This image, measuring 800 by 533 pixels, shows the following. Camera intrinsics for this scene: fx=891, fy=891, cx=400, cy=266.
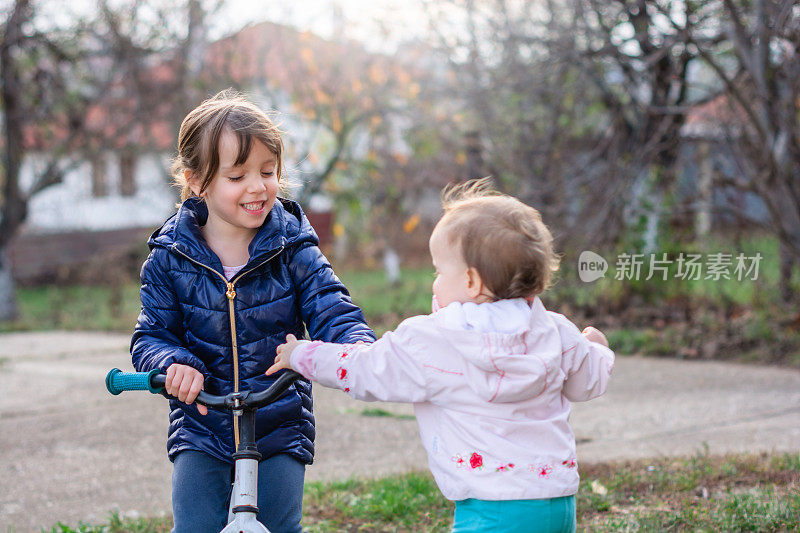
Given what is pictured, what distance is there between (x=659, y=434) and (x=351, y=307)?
2650 millimetres

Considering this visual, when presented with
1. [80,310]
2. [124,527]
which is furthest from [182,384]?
[80,310]

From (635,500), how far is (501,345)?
5.85ft

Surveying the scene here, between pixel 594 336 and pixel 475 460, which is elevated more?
pixel 594 336

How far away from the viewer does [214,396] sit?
212cm

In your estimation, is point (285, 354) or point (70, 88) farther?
point (70, 88)

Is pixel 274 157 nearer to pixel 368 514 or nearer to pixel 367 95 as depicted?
pixel 368 514

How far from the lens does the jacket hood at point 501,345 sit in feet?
6.46

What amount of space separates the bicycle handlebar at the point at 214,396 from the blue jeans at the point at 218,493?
1.21ft

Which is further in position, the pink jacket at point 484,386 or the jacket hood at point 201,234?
the jacket hood at point 201,234

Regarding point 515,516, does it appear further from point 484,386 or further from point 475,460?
point 484,386

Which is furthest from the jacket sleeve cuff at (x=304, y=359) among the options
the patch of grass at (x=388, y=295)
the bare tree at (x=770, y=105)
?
the bare tree at (x=770, y=105)

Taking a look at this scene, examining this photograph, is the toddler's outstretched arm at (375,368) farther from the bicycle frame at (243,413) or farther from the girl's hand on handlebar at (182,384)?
the girl's hand on handlebar at (182,384)

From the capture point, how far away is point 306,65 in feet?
38.2

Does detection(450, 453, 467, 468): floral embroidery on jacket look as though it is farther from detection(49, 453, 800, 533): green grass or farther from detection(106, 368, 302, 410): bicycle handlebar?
detection(49, 453, 800, 533): green grass
